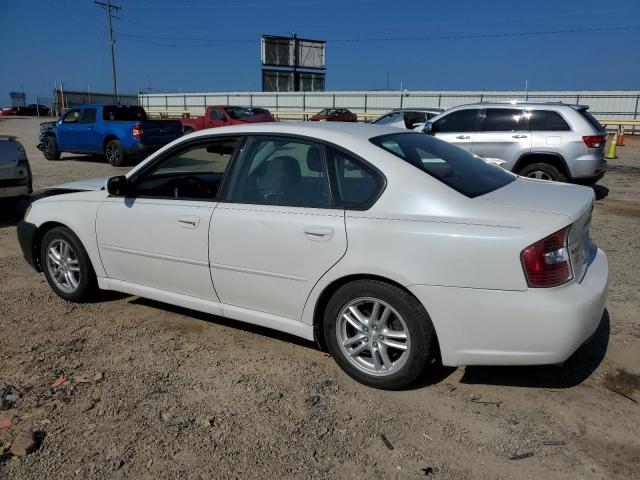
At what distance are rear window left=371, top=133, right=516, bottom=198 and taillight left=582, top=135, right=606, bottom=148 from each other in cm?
630

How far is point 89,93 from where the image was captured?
54.7 m

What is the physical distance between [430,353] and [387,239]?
0.70 meters

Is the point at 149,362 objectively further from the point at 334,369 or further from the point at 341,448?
the point at 341,448

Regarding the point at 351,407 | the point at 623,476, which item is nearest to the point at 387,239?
the point at 351,407

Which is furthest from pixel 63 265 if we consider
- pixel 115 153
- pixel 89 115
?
pixel 89 115

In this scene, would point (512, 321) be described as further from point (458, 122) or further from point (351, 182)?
point (458, 122)

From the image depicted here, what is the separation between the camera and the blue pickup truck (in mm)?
15203

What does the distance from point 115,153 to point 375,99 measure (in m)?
26.5

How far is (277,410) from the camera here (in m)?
3.09

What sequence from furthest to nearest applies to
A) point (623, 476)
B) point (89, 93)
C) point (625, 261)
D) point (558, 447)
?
point (89, 93) < point (625, 261) < point (558, 447) < point (623, 476)

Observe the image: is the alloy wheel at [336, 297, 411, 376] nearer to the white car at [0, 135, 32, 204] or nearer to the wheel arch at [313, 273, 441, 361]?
the wheel arch at [313, 273, 441, 361]

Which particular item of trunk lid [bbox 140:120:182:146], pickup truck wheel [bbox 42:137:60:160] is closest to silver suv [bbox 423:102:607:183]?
trunk lid [bbox 140:120:182:146]

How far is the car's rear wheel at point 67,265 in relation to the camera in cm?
452

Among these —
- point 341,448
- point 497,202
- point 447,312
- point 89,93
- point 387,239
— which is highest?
point 89,93
